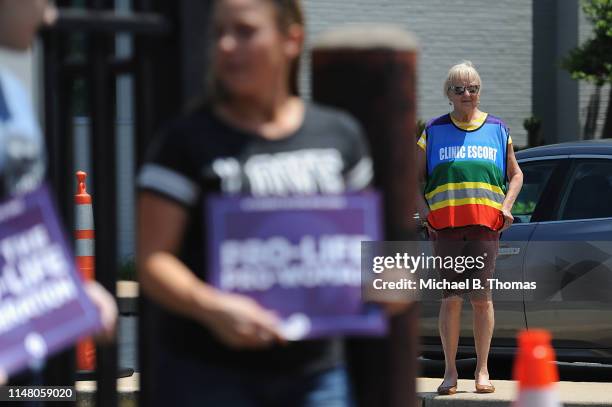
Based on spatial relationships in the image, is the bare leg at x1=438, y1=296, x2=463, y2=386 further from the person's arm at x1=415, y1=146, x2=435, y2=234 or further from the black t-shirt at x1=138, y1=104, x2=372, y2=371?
the black t-shirt at x1=138, y1=104, x2=372, y2=371

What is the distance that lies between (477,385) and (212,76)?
551 centimetres

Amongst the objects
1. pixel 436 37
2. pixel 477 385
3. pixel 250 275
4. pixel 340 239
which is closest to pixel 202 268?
pixel 250 275

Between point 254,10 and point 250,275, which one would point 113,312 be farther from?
point 254,10

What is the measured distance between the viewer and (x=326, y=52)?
349cm

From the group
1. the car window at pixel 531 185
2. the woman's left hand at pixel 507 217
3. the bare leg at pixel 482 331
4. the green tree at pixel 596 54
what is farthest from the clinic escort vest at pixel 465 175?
the green tree at pixel 596 54

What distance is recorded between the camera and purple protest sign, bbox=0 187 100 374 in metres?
2.97

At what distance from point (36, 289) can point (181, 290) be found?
30 centimetres

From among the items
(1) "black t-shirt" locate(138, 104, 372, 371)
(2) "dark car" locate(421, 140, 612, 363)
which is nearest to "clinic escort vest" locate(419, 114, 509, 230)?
(2) "dark car" locate(421, 140, 612, 363)

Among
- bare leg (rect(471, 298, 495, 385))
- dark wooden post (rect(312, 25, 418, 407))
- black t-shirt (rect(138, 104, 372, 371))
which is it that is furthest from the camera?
bare leg (rect(471, 298, 495, 385))

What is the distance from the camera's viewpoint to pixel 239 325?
2916 millimetres

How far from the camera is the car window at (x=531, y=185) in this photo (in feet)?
30.1

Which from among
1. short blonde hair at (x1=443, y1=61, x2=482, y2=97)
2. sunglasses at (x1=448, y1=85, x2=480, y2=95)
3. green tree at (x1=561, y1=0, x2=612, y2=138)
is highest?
green tree at (x1=561, y1=0, x2=612, y2=138)

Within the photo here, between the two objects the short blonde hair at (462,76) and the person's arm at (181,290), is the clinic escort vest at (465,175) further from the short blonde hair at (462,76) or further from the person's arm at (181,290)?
the person's arm at (181,290)

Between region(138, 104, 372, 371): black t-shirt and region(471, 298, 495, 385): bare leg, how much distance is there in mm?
5327
